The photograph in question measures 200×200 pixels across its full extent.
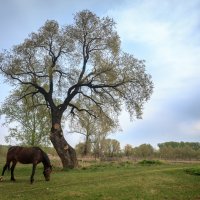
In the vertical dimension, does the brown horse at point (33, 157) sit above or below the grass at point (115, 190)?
above

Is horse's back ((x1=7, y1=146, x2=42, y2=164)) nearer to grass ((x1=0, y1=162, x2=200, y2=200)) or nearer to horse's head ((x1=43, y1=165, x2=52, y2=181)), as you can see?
horse's head ((x1=43, y1=165, x2=52, y2=181))

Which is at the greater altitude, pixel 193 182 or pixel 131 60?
pixel 131 60

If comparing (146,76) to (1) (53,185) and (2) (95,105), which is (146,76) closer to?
(2) (95,105)

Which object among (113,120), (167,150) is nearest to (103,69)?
(113,120)

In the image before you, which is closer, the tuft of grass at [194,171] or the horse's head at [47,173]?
the horse's head at [47,173]

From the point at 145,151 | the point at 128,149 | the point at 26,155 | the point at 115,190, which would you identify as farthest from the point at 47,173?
the point at 128,149

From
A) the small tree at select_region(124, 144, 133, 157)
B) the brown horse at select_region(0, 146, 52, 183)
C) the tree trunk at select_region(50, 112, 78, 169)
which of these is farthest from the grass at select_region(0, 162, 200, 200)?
the small tree at select_region(124, 144, 133, 157)

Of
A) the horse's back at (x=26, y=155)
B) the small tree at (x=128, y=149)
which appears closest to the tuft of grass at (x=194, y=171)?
the horse's back at (x=26, y=155)

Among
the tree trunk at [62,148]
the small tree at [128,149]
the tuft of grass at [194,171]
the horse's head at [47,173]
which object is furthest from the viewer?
the small tree at [128,149]

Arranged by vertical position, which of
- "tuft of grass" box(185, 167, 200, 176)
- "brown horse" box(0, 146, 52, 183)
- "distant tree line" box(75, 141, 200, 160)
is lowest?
"tuft of grass" box(185, 167, 200, 176)

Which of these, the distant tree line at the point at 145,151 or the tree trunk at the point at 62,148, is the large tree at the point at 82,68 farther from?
the distant tree line at the point at 145,151

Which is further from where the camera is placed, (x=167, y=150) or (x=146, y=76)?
(x=167, y=150)

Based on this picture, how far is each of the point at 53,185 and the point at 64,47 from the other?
17905 mm

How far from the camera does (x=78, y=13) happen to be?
108 feet
